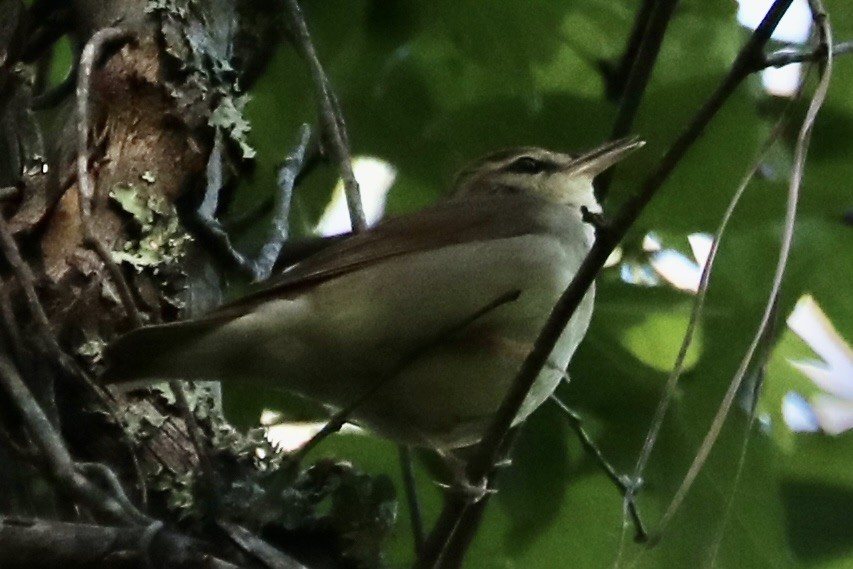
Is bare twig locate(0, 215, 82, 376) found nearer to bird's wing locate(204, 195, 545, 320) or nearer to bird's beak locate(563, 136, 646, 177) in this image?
bird's wing locate(204, 195, 545, 320)

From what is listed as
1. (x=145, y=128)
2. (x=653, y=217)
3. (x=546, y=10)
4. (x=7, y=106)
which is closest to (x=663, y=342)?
(x=653, y=217)

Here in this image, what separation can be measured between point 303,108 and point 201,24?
A: 408mm

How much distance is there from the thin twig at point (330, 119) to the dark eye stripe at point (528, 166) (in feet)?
1.84

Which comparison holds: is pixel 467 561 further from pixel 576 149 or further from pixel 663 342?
pixel 576 149

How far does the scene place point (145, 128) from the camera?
240cm

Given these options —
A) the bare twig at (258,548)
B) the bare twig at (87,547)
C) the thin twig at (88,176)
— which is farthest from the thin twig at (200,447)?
the bare twig at (87,547)

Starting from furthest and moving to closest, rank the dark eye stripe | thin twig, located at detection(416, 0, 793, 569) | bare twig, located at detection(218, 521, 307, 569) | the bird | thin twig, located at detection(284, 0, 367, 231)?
the dark eye stripe < thin twig, located at detection(284, 0, 367, 231) < the bird < bare twig, located at detection(218, 521, 307, 569) < thin twig, located at detection(416, 0, 793, 569)

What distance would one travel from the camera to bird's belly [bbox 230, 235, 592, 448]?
2285mm

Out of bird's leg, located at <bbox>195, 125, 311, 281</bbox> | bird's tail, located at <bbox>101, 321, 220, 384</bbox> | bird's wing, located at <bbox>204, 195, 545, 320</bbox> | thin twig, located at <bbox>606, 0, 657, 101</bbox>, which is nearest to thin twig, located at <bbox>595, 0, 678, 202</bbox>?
thin twig, located at <bbox>606, 0, 657, 101</bbox>

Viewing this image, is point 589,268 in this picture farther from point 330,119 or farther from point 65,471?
point 330,119

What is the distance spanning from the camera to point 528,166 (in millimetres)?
3010

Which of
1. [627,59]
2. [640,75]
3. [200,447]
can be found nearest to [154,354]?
[200,447]

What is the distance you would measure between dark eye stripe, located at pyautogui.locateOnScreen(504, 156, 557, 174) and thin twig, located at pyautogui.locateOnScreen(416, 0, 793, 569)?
120 cm

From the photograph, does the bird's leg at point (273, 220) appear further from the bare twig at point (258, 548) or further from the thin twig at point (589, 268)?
the thin twig at point (589, 268)
